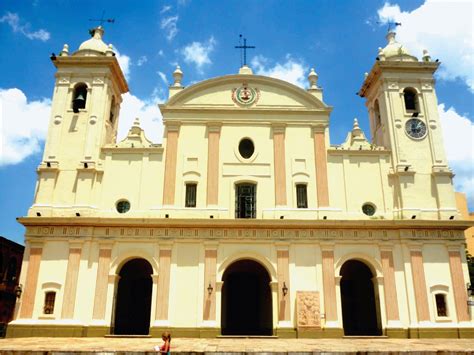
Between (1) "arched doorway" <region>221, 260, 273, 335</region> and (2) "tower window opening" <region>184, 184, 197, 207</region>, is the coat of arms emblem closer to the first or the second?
(2) "tower window opening" <region>184, 184, 197, 207</region>

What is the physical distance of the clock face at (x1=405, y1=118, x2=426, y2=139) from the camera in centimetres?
2567

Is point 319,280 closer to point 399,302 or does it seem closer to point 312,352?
point 399,302

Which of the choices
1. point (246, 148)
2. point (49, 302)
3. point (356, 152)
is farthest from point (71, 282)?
point (356, 152)

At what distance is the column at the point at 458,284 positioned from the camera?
22.0 metres

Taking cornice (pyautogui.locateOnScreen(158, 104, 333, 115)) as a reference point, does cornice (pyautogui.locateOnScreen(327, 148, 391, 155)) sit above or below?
below

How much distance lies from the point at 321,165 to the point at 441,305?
9.34 meters

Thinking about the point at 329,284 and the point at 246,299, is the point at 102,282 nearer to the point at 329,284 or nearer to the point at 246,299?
the point at 246,299

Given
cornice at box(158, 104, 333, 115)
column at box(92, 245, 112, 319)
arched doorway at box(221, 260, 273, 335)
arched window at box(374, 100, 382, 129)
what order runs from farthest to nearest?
1. arched window at box(374, 100, 382, 129)
2. cornice at box(158, 104, 333, 115)
3. arched doorway at box(221, 260, 273, 335)
4. column at box(92, 245, 112, 319)

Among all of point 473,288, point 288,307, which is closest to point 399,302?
point 473,288

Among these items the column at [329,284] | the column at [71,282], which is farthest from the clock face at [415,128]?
the column at [71,282]

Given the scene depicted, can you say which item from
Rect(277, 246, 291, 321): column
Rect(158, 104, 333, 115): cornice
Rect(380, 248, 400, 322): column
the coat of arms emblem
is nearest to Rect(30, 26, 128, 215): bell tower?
Rect(158, 104, 333, 115): cornice

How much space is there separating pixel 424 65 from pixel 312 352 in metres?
20.1

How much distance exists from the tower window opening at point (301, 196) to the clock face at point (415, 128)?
722 cm

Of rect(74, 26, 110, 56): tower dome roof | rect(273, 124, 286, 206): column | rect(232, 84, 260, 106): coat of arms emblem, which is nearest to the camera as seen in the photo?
rect(273, 124, 286, 206): column
